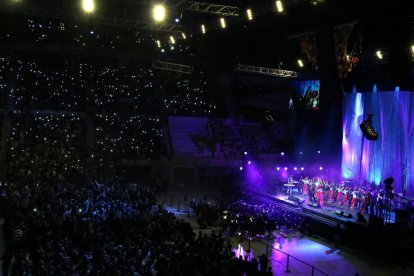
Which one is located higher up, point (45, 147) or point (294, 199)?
point (45, 147)

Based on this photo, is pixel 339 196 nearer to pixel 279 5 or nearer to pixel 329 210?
pixel 329 210

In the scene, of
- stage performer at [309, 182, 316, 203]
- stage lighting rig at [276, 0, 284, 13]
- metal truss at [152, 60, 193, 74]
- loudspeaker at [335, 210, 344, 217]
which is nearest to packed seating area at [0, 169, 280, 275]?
loudspeaker at [335, 210, 344, 217]

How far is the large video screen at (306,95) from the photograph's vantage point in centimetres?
2662

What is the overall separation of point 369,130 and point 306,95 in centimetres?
561

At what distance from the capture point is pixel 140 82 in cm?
3462

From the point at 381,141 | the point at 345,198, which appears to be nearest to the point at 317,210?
the point at 345,198

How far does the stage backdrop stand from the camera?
2189 cm

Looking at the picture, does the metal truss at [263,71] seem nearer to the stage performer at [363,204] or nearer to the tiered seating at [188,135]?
the tiered seating at [188,135]

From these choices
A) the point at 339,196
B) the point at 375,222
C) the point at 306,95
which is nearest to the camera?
the point at 375,222

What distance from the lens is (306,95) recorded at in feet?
89.1

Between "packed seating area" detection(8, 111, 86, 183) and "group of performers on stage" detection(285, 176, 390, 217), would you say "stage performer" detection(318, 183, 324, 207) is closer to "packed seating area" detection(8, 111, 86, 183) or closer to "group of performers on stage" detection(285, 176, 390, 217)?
"group of performers on stage" detection(285, 176, 390, 217)

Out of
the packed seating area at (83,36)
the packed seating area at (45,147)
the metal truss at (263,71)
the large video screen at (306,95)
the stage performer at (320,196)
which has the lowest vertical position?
the stage performer at (320,196)

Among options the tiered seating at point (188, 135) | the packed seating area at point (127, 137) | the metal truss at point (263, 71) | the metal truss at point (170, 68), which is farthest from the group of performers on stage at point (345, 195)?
the packed seating area at point (127, 137)

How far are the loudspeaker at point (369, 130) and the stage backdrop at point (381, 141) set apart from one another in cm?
95
